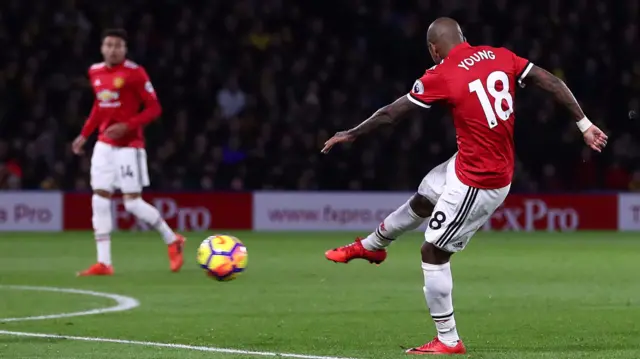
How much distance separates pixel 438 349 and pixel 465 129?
1.31m

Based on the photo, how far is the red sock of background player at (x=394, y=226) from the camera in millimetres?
9141

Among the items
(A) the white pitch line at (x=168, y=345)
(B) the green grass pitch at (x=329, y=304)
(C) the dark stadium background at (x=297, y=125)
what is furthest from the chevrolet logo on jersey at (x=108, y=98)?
(A) the white pitch line at (x=168, y=345)

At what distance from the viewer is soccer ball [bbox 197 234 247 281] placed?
9.39 metres

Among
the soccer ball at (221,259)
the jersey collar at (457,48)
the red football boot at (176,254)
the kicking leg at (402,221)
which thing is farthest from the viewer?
the red football boot at (176,254)

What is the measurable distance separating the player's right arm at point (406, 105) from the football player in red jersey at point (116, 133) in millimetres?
6261

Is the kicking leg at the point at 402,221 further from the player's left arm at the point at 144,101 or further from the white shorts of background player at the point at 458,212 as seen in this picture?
the player's left arm at the point at 144,101

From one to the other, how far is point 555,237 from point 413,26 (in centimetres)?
608

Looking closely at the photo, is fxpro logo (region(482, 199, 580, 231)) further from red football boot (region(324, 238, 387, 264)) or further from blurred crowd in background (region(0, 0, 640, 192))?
red football boot (region(324, 238, 387, 264))

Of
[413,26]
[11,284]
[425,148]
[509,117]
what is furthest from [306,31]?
[509,117]

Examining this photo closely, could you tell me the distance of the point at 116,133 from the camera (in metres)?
13.4

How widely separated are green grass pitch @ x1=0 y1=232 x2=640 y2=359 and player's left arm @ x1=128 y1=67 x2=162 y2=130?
1.62 meters

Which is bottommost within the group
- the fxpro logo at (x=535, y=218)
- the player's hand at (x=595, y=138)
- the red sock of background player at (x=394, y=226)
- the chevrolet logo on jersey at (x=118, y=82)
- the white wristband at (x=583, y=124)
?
the fxpro logo at (x=535, y=218)

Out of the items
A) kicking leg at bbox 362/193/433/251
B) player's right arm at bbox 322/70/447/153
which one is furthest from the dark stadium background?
player's right arm at bbox 322/70/447/153

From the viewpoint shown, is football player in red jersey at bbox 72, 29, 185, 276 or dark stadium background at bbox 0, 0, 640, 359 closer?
football player in red jersey at bbox 72, 29, 185, 276
